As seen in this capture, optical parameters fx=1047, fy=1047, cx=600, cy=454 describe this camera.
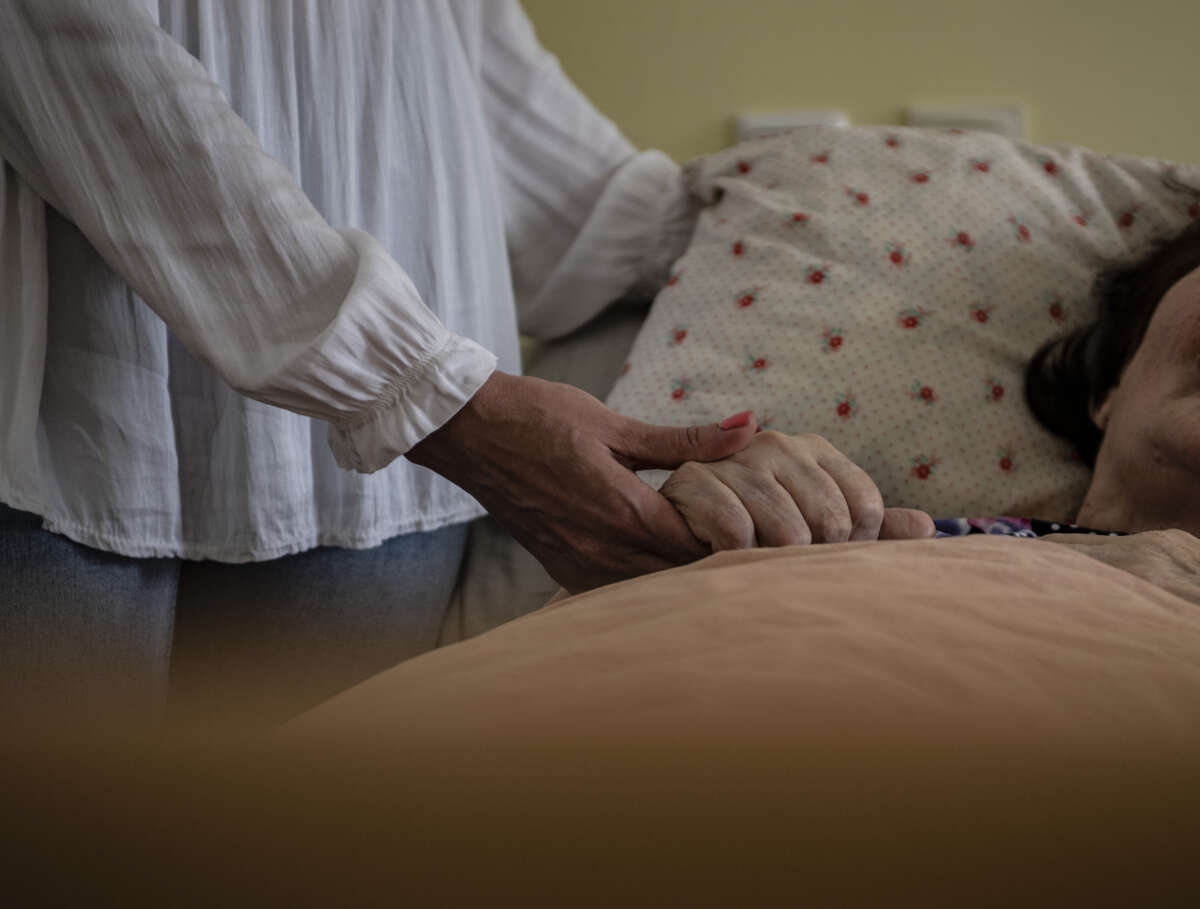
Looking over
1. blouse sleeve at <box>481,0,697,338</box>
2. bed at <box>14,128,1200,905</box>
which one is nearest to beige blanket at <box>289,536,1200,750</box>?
bed at <box>14,128,1200,905</box>

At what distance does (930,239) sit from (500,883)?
90 cm

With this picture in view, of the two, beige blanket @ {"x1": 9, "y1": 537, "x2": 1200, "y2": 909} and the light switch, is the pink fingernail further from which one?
the light switch

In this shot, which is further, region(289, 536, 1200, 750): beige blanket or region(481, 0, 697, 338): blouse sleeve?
region(481, 0, 697, 338): blouse sleeve

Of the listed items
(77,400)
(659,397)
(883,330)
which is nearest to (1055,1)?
(883,330)

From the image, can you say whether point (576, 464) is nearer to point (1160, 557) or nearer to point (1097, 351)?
point (1160, 557)

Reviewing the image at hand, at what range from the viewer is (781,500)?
69 cm

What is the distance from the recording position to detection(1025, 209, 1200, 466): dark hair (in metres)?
0.95

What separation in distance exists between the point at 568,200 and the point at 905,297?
399mm

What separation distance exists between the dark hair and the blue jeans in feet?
1.88

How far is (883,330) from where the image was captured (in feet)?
3.22

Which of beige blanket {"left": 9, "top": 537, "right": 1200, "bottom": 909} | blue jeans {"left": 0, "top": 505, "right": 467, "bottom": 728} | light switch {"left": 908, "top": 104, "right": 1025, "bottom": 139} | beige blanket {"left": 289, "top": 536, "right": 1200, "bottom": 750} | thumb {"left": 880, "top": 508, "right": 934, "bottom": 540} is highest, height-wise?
light switch {"left": 908, "top": 104, "right": 1025, "bottom": 139}

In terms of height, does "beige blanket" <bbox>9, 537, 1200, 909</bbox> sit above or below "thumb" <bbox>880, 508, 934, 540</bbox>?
above

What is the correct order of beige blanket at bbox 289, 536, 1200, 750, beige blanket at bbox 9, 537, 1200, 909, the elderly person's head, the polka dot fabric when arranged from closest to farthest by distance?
beige blanket at bbox 9, 537, 1200, 909 → beige blanket at bbox 289, 536, 1200, 750 → the elderly person's head → the polka dot fabric

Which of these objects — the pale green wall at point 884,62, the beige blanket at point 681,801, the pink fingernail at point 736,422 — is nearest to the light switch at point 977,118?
the pale green wall at point 884,62
